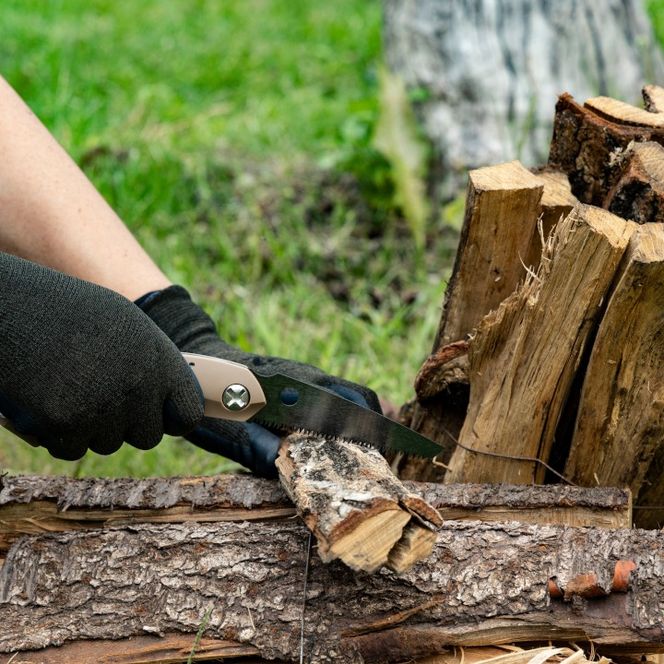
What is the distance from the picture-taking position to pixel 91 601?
77.2 inches

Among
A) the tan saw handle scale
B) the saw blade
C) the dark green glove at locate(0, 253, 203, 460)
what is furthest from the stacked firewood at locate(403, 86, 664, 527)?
the dark green glove at locate(0, 253, 203, 460)

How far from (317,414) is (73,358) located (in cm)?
58

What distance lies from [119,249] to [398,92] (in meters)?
2.45

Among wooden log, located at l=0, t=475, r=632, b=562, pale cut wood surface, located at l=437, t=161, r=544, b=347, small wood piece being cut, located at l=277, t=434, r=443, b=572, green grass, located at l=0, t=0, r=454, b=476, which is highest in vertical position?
pale cut wood surface, located at l=437, t=161, r=544, b=347

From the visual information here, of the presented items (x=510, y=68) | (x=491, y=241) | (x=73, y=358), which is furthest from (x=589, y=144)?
(x=510, y=68)

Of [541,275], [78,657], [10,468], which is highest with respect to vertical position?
[541,275]

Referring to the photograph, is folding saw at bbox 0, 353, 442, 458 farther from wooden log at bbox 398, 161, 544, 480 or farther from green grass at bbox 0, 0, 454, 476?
green grass at bbox 0, 0, 454, 476

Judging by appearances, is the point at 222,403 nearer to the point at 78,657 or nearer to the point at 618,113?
the point at 78,657

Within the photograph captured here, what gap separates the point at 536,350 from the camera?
218 centimetres

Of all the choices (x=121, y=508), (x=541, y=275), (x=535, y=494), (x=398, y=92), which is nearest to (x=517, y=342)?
(x=541, y=275)

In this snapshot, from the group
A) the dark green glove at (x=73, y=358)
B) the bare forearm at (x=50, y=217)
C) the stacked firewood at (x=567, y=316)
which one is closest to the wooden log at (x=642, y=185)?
the stacked firewood at (x=567, y=316)

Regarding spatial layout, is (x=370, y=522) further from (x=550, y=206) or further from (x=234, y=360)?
(x=550, y=206)

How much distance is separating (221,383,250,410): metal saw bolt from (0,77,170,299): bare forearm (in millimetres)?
597

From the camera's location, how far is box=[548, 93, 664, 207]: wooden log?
2.23 m
